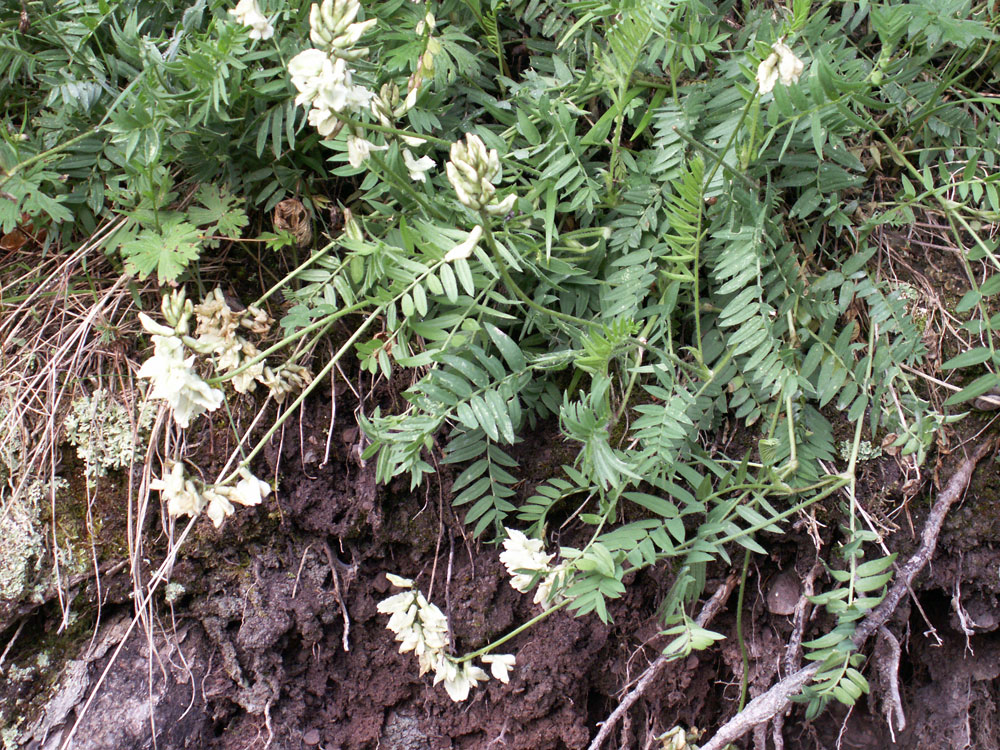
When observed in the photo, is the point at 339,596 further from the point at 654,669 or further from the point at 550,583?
the point at 654,669

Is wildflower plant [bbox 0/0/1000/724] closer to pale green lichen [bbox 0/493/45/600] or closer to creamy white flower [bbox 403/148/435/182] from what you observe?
creamy white flower [bbox 403/148/435/182]

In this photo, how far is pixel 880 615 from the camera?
1.84 metres

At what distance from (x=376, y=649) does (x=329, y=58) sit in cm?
151

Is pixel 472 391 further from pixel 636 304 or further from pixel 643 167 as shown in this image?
pixel 643 167

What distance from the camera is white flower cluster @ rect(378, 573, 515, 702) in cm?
174

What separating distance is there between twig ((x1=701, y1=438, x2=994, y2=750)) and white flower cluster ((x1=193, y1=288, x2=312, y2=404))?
1.39 m

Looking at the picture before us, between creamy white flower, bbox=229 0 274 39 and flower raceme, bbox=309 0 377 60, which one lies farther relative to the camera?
creamy white flower, bbox=229 0 274 39

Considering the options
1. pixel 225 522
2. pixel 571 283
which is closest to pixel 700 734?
pixel 571 283

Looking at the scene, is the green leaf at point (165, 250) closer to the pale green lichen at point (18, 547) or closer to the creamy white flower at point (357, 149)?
the creamy white flower at point (357, 149)

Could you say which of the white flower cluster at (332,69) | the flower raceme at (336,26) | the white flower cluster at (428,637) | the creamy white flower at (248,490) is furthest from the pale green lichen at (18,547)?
the flower raceme at (336,26)

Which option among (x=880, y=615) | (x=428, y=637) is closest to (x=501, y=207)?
(x=428, y=637)

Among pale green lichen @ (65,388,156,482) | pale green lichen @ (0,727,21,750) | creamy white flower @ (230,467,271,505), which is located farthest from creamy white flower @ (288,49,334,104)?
pale green lichen @ (0,727,21,750)

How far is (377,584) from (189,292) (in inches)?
38.2

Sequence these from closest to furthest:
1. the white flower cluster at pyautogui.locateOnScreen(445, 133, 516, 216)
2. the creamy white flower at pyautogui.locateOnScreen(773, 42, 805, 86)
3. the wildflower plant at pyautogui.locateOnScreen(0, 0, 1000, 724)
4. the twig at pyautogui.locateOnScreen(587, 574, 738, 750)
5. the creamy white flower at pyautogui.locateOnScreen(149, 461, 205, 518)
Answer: the white flower cluster at pyautogui.locateOnScreen(445, 133, 516, 216) → the creamy white flower at pyautogui.locateOnScreen(773, 42, 805, 86) → the creamy white flower at pyautogui.locateOnScreen(149, 461, 205, 518) → the wildflower plant at pyautogui.locateOnScreen(0, 0, 1000, 724) → the twig at pyautogui.locateOnScreen(587, 574, 738, 750)
